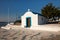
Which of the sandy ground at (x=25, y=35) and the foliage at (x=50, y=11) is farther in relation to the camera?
the foliage at (x=50, y=11)

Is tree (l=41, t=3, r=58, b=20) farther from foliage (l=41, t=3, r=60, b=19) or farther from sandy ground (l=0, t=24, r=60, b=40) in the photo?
sandy ground (l=0, t=24, r=60, b=40)

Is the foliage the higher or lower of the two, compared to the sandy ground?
higher

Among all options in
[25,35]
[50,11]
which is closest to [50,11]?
[50,11]

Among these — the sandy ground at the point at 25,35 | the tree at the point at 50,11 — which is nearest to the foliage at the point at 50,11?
the tree at the point at 50,11

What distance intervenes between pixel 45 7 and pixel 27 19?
1697 centimetres

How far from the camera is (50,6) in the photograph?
147 ft

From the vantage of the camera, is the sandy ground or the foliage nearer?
the sandy ground

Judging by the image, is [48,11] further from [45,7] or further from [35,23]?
[35,23]

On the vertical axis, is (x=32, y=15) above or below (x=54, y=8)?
below

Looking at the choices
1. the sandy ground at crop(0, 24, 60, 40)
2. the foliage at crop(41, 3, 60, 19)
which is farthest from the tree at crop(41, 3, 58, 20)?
the sandy ground at crop(0, 24, 60, 40)

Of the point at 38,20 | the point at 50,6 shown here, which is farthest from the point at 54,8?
the point at 38,20

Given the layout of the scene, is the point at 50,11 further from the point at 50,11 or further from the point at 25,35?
the point at 25,35

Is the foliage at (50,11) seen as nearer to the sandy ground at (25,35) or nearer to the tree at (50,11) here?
the tree at (50,11)

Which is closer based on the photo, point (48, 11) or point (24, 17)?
A: point (24, 17)
